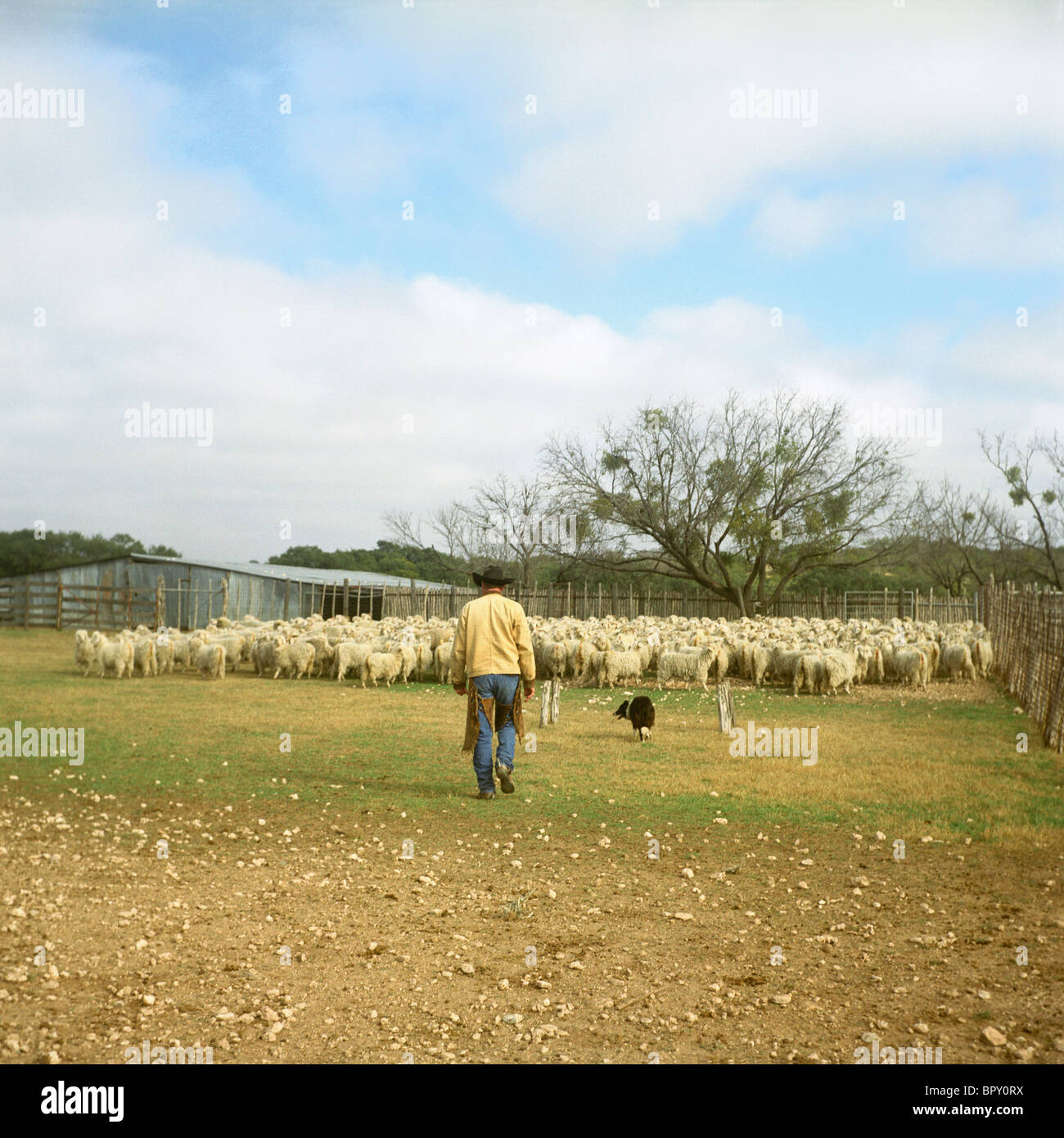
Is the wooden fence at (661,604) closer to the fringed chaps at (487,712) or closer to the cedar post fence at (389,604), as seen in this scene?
the cedar post fence at (389,604)

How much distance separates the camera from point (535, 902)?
579 cm

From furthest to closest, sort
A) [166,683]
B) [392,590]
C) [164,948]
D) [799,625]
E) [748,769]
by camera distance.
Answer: [392,590] < [799,625] < [166,683] < [748,769] < [164,948]

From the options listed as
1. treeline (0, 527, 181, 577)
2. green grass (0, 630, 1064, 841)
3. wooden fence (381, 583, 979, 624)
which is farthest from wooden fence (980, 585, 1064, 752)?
treeline (0, 527, 181, 577)

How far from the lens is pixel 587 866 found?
659 cm

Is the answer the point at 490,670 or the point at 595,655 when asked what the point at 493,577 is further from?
the point at 595,655

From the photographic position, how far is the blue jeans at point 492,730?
833 centimetres

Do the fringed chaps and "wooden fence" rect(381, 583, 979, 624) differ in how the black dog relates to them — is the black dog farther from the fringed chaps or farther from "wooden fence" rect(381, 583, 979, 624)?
"wooden fence" rect(381, 583, 979, 624)

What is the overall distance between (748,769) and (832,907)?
4.38 meters

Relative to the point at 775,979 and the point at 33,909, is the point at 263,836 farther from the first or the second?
the point at 775,979

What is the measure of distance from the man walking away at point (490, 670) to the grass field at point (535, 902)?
1.83ft

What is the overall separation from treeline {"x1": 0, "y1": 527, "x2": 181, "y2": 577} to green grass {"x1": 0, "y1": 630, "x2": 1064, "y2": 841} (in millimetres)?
41267

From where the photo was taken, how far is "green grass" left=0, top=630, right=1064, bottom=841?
8328 millimetres

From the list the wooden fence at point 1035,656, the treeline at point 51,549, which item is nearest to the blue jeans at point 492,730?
the wooden fence at point 1035,656
